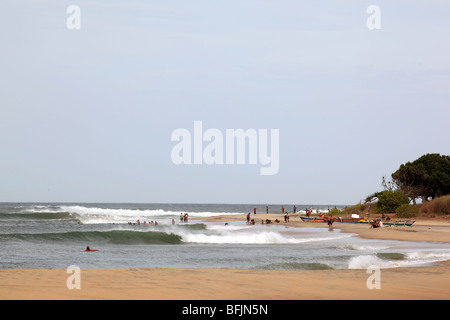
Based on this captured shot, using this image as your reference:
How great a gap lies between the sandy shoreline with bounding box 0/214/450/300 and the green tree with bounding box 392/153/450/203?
2478 inches

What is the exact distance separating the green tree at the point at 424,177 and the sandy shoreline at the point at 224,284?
63.0 m

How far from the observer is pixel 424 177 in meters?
81.1

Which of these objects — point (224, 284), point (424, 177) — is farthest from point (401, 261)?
point (424, 177)

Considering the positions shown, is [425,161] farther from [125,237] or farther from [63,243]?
[63,243]

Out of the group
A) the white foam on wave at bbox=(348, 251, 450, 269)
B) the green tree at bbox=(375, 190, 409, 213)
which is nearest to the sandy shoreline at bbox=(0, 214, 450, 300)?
the white foam on wave at bbox=(348, 251, 450, 269)

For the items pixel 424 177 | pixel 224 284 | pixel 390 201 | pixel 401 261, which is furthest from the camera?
pixel 424 177

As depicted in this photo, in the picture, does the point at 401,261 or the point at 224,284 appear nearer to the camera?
the point at 224,284

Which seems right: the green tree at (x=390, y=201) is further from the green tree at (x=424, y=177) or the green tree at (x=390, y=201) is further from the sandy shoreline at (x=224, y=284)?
the sandy shoreline at (x=224, y=284)

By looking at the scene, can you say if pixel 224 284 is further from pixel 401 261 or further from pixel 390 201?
pixel 390 201

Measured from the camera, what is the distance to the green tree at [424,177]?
81312 mm

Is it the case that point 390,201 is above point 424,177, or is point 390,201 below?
below

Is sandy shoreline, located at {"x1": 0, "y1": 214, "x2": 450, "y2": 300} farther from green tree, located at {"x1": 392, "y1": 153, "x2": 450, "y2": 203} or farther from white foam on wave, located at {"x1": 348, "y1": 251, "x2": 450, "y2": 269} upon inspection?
green tree, located at {"x1": 392, "y1": 153, "x2": 450, "y2": 203}

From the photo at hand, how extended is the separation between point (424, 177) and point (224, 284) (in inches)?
2795

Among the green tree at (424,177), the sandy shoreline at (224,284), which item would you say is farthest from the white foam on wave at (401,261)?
the green tree at (424,177)
